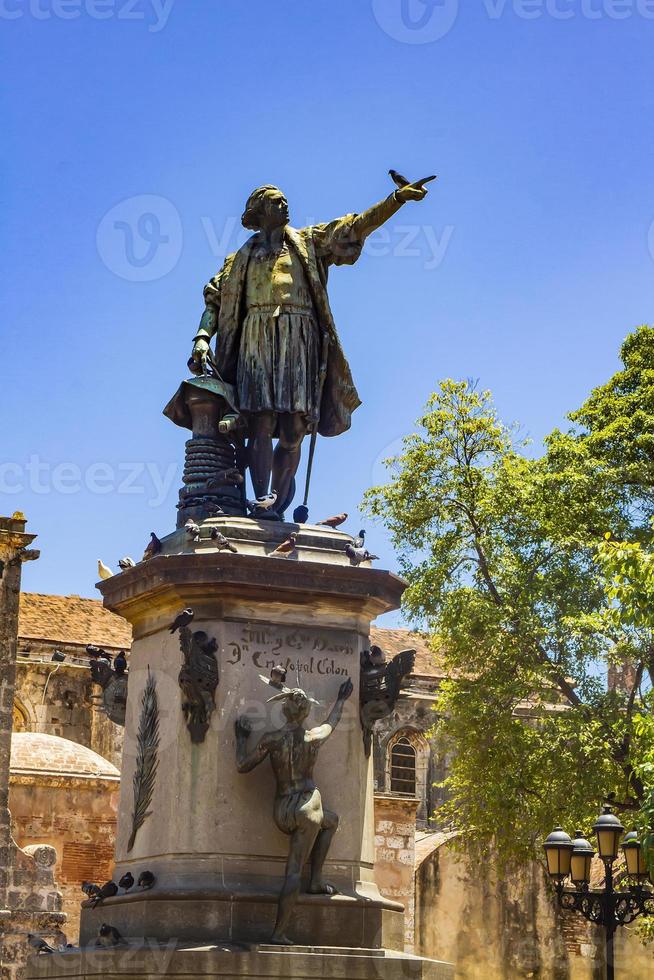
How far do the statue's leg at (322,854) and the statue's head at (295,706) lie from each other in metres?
0.55

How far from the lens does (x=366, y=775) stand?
8.65 m

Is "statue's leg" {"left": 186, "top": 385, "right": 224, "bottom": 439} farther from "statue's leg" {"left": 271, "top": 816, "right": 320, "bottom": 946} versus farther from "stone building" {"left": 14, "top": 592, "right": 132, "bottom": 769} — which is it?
"stone building" {"left": 14, "top": 592, "right": 132, "bottom": 769}

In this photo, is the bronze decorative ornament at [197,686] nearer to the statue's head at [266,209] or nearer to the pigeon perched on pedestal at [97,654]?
the pigeon perched on pedestal at [97,654]

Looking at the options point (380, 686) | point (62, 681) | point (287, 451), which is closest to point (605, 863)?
point (380, 686)

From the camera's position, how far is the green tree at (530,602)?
2005 centimetres

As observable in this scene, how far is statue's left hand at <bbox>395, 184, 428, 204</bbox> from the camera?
916 cm

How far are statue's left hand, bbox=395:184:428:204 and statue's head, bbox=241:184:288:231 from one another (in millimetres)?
785

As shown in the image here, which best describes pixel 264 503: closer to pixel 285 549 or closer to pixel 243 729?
pixel 285 549

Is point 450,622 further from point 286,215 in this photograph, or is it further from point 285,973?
point 285,973

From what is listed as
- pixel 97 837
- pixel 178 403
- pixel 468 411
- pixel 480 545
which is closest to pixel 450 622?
pixel 480 545

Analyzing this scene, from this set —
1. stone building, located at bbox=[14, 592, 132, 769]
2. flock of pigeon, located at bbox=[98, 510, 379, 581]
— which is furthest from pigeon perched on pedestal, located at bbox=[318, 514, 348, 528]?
stone building, located at bbox=[14, 592, 132, 769]

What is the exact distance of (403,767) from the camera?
127 ft

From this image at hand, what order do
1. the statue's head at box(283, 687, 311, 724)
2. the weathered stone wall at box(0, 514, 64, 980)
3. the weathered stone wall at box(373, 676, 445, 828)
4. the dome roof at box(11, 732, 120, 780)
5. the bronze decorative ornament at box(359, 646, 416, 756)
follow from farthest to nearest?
the weathered stone wall at box(373, 676, 445, 828) → the dome roof at box(11, 732, 120, 780) → the weathered stone wall at box(0, 514, 64, 980) → the bronze decorative ornament at box(359, 646, 416, 756) → the statue's head at box(283, 687, 311, 724)

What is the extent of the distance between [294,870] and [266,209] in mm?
4061
